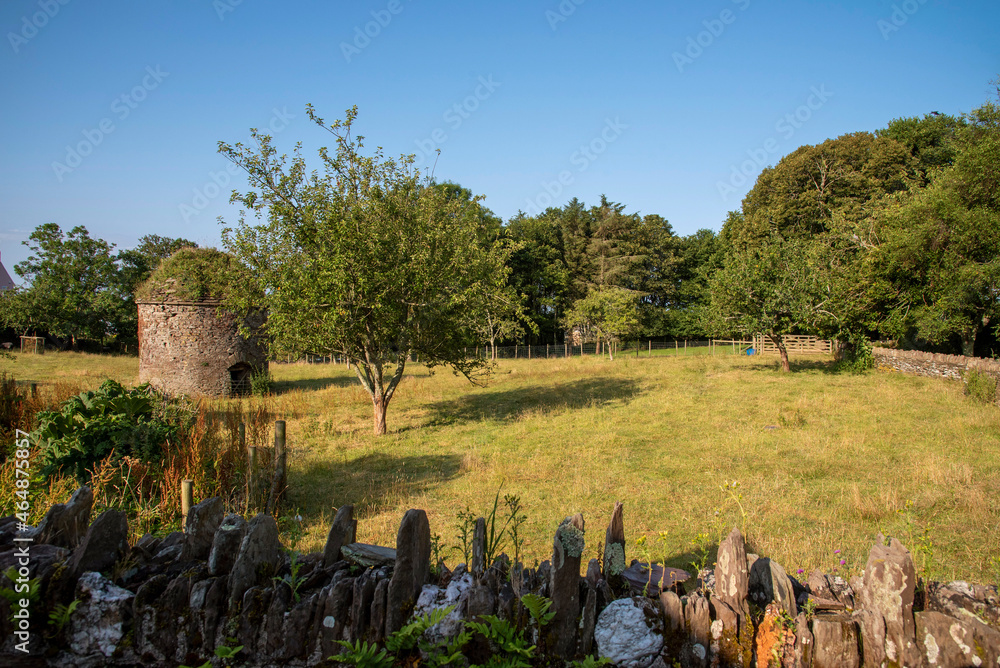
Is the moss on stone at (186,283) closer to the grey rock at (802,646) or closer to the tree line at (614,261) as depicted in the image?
the tree line at (614,261)

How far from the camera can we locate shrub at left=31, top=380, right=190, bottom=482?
6.22 metres

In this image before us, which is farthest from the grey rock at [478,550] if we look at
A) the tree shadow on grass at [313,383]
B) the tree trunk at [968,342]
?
the tree trunk at [968,342]

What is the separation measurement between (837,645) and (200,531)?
331 cm

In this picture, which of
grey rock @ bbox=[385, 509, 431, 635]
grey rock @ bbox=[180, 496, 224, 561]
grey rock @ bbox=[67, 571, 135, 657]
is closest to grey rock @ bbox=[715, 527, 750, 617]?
grey rock @ bbox=[385, 509, 431, 635]

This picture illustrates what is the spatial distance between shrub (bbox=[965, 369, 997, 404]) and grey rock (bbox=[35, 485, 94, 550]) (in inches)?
781

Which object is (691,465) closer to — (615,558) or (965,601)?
(965,601)

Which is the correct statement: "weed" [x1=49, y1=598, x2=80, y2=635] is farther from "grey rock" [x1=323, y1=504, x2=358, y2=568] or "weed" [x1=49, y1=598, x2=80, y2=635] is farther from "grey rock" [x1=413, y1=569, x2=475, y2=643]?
"grey rock" [x1=413, y1=569, x2=475, y2=643]

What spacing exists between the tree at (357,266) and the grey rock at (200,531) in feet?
30.3

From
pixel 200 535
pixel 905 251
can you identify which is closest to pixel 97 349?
pixel 200 535

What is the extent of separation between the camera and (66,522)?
3.10m

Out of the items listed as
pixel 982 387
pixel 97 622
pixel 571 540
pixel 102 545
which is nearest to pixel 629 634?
pixel 571 540

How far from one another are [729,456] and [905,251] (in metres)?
19.9

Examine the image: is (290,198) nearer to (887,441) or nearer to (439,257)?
(439,257)

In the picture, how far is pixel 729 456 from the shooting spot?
1034 cm
